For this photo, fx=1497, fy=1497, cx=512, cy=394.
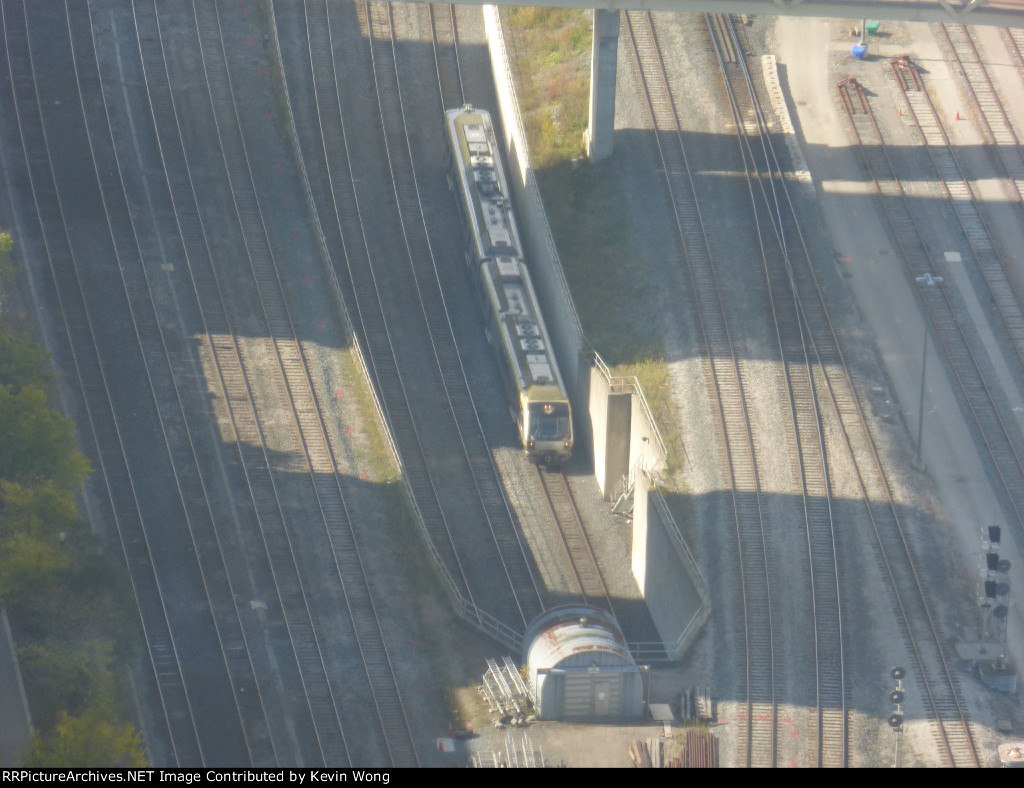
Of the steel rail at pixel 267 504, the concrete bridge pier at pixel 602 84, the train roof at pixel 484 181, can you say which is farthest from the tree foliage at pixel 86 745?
the concrete bridge pier at pixel 602 84

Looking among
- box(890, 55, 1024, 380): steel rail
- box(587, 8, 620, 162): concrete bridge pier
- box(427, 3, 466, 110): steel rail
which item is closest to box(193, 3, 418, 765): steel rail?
box(427, 3, 466, 110): steel rail

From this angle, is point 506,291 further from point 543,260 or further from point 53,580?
point 53,580

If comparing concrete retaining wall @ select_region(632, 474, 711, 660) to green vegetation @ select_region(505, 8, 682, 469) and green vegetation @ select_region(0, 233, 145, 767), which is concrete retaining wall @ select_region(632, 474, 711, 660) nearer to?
green vegetation @ select_region(505, 8, 682, 469)

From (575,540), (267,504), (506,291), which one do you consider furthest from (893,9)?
(267,504)

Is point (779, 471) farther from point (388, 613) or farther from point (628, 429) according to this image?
point (388, 613)
